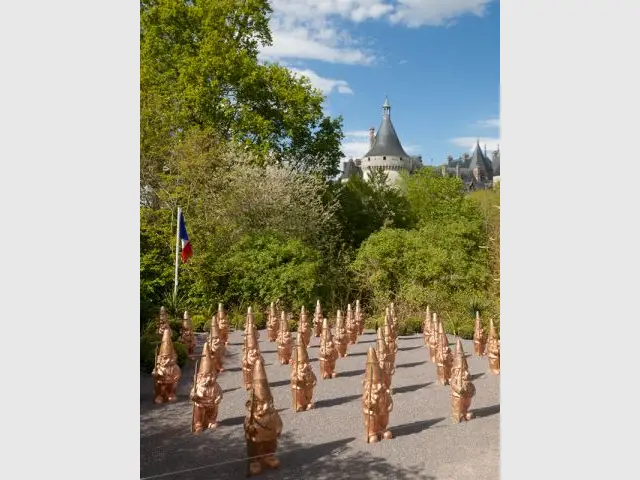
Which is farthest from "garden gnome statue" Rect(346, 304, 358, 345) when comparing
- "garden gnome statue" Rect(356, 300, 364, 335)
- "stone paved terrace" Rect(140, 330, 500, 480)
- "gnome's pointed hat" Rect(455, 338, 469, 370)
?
"gnome's pointed hat" Rect(455, 338, 469, 370)

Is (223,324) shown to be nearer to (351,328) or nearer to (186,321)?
(186,321)

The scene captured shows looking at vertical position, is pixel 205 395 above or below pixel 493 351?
below

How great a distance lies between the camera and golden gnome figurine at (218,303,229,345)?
183 inches

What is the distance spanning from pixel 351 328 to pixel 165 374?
1.81 m

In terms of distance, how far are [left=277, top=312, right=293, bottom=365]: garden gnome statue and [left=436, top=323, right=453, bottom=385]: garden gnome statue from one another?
130 centimetres

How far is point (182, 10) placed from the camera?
487 centimetres

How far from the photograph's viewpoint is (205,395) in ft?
11.9

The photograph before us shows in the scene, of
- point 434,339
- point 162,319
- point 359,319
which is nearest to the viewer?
point 162,319

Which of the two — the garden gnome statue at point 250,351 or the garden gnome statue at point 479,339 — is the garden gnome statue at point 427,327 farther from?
the garden gnome statue at point 250,351

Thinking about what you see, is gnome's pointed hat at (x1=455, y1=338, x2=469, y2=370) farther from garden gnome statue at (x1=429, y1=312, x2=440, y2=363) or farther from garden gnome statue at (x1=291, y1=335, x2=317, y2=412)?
garden gnome statue at (x1=291, y1=335, x2=317, y2=412)

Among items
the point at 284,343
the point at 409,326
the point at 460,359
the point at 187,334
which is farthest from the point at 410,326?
the point at 187,334

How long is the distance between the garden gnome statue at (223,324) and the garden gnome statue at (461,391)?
6.48 ft
